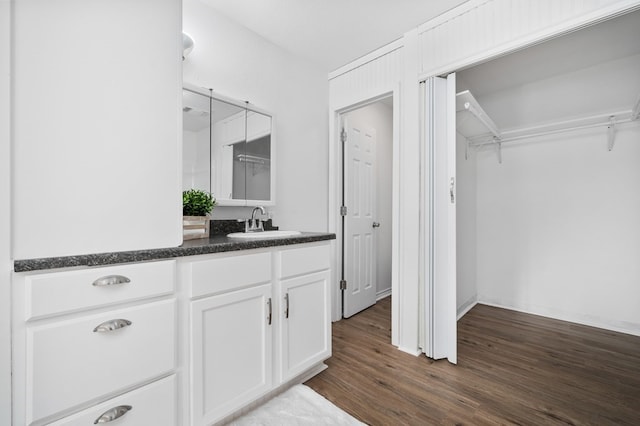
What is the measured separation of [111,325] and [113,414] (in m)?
0.32

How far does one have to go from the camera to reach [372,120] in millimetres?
3426

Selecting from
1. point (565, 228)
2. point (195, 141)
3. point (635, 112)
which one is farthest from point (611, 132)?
point (195, 141)

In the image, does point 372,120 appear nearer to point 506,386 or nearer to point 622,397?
point 506,386

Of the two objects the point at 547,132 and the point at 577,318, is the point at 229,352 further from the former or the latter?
the point at 547,132

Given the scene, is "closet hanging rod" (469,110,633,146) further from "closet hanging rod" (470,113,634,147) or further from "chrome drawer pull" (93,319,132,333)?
"chrome drawer pull" (93,319,132,333)

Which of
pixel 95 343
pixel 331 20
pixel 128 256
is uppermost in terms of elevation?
pixel 331 20

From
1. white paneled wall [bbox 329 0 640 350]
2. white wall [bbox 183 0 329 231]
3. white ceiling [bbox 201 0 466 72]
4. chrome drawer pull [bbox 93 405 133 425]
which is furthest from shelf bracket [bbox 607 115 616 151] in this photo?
chrome drawer pull [bbox 93 405 133 425]

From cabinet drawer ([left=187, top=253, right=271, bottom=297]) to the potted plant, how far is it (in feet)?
1.30

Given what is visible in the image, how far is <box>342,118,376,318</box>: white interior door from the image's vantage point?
2889 millimetres

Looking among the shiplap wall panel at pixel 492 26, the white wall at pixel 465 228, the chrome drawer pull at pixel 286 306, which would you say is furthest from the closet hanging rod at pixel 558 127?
the chrome drawer pull at pixel 286 306

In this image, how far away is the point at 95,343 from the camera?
0.97 m

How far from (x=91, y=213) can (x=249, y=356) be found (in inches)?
37.8

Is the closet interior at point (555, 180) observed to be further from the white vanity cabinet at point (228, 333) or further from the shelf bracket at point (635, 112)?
the white vanity cabinet at point (228, 333)

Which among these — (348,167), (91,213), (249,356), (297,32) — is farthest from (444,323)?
(297,32)
